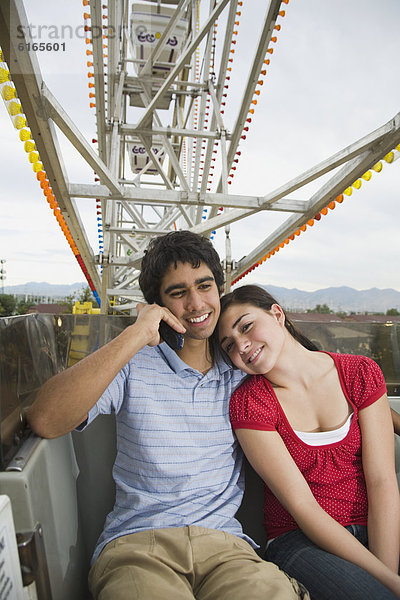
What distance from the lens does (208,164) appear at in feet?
18.2

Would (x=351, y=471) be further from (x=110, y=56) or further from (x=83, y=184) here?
(x=110, y=56)

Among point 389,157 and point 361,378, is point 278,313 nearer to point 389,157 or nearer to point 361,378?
point 361,378

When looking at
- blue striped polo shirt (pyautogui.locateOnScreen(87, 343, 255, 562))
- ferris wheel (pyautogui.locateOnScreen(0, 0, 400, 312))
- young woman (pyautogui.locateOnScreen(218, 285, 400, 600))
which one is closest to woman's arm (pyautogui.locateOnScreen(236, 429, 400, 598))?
young woman (pyautogui.locateOnScreen(218, 285, 400, 600))

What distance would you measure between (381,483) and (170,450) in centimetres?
72

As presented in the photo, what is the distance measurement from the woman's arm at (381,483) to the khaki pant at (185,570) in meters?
0.33

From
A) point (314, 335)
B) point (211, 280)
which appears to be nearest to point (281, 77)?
point (314, 335)

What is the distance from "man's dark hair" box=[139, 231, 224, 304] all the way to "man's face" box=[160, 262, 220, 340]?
26 mm

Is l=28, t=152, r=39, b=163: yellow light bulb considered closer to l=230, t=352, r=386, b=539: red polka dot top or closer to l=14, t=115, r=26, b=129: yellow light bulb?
l=14, t=115, r=26, b=129: yellow light bulb

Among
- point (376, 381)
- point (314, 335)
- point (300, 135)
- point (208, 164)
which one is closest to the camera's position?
point (376, 381)

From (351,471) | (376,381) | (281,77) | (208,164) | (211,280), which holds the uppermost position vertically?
(281,77)

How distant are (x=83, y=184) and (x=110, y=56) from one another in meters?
2.09

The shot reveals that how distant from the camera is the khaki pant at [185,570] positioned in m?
1.09

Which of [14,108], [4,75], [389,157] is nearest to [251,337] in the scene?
[4,75]

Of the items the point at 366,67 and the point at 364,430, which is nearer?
the point at 364,430
